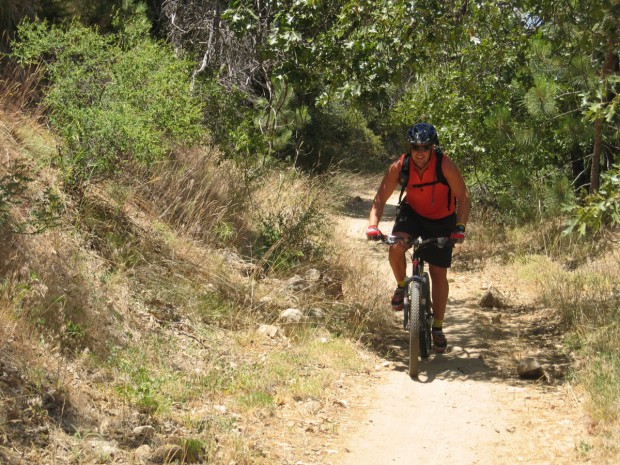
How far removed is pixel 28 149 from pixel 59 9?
4305 mm

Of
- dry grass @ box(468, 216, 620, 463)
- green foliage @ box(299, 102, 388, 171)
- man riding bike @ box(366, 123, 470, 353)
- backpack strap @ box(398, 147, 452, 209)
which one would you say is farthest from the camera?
green foliage @ box(299, 102, 388, 171)

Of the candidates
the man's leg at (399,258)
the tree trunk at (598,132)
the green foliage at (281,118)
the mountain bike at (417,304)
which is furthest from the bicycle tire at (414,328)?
the green foliage at (281,118)

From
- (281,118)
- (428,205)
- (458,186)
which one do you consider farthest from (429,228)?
(281,118)

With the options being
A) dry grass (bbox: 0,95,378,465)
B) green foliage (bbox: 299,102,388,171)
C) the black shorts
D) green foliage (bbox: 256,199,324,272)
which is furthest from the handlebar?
green foliage (bbox: 299,102,388,171)

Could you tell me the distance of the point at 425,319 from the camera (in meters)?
6.84

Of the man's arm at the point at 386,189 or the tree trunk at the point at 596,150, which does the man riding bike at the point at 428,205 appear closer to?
the man's arm at the point at 386,189

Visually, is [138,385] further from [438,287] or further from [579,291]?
[579,291]

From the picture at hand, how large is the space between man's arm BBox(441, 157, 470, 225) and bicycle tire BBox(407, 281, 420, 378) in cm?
68

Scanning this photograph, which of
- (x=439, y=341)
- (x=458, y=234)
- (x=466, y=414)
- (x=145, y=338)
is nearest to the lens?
(x=466, y=414)

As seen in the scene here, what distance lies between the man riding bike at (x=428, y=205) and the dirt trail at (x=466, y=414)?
1.72ft

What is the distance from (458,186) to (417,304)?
102 centimetres

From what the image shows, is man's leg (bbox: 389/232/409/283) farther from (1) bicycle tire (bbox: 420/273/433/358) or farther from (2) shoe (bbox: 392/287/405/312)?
(1) bicycle tire (bbox: 420/273/433/358)

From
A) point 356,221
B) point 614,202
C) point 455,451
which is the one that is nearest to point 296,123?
point 356,221

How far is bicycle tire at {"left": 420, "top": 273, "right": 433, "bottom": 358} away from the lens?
267 inches
